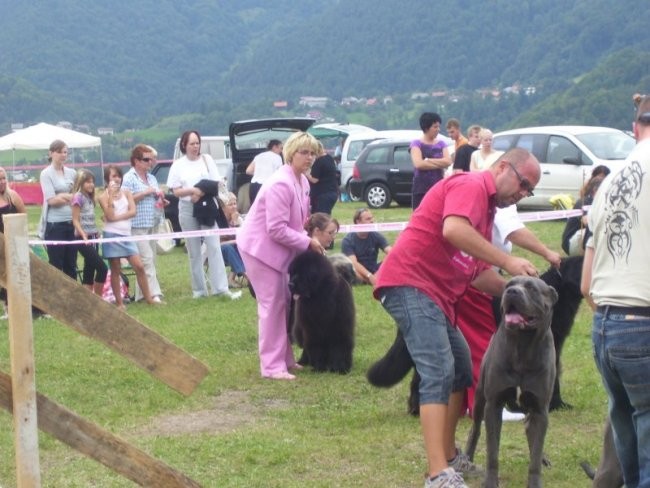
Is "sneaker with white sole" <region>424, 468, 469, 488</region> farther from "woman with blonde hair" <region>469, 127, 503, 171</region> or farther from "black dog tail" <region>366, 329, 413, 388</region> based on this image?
"woman with blonde hair" <region>469, 127, 503, 171</region>

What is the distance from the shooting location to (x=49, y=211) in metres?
12.6

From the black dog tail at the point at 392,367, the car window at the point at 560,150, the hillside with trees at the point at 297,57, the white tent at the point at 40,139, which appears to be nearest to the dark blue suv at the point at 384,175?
the car window at the point at 560,150

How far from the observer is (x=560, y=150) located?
20.6 m

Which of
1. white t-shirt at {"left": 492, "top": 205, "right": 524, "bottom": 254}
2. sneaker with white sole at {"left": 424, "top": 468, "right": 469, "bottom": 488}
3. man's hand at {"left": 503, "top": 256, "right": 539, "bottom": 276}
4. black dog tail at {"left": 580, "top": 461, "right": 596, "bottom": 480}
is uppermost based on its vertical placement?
man's hand at {"left": 503, "top": 256, "right": 539, "bottom": 276}

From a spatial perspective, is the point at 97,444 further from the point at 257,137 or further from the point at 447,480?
the point at 257,137

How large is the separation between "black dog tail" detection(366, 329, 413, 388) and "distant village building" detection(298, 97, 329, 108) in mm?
87982

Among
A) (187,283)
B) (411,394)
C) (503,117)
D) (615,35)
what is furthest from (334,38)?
(411,394)

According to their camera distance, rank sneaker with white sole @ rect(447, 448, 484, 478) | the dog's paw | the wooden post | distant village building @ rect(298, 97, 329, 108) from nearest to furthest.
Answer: the wooden post → sneaker with white sole @ rect(447, 448, 484, 478) → the dog's paw → distant village building @ rect(298, 97, 329, 108)

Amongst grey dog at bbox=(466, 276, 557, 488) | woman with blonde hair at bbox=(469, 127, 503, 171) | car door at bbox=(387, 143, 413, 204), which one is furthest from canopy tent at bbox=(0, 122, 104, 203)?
grey dog at bbox=(466, 276, 557, 488)

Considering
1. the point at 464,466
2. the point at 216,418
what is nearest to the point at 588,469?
the point at 464,466

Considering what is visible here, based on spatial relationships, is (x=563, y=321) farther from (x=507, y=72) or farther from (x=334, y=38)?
(x=334, y=38)

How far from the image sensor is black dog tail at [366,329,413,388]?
6.73 meters

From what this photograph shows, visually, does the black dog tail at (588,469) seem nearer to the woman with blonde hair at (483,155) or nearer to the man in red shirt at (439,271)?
the man in red shirt at (439,271)

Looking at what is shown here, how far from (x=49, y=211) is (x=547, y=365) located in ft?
26.6
